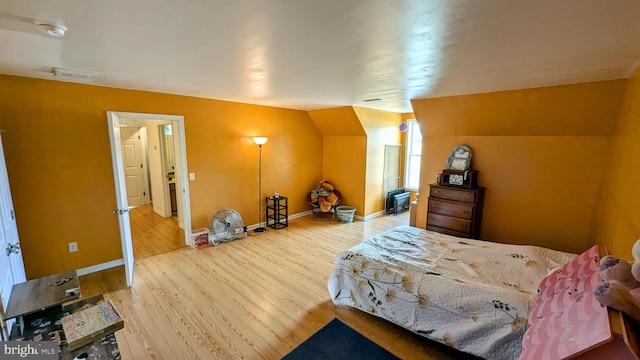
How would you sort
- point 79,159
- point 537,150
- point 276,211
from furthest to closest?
point 276,211 < point 537,150 < point 79,159

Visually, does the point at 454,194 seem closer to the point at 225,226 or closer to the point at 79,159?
the point at 225,226

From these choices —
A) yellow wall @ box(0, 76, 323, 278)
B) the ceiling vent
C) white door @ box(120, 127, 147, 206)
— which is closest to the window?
yellow wall @ box(0, 76, 323, 278)

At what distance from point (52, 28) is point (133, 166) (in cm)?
569

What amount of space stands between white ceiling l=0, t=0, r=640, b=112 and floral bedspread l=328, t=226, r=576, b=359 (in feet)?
5.63

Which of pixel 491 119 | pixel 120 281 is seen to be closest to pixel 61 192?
pixel 120 281

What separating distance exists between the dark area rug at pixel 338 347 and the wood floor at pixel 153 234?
287cm

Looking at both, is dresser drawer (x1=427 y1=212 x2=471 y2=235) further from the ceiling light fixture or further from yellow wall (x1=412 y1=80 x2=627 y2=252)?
the ceiling light fixture

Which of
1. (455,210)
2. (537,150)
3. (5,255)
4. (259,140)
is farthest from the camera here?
(259,140)

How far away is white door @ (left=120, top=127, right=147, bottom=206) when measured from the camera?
19.9 feet

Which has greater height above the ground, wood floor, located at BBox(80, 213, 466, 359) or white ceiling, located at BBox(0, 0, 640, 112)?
white ceiling, located at BBox(0, 0, 640, 112)

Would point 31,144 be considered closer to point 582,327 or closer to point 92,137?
point 92,137

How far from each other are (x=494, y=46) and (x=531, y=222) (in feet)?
9.47

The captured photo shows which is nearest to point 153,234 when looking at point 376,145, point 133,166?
point 133,166

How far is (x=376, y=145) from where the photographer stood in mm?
5430
